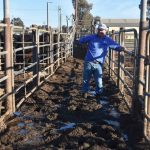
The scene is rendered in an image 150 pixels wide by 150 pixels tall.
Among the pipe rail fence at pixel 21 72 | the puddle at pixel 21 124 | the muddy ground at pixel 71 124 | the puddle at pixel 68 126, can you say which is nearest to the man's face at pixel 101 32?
the muddy ground at pixel 71 124

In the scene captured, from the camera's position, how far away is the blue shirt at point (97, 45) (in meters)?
8.80

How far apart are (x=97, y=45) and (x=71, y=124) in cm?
276

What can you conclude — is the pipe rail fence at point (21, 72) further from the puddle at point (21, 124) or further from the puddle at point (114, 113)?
the puddle at point (114, 113)

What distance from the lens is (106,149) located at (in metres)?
5.13

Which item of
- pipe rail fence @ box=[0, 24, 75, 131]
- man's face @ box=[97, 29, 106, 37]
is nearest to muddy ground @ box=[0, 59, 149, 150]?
pipe rail fence @ box=[0, 24, 75, 131]

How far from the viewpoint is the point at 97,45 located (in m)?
8.84

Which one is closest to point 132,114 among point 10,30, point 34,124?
point 34,124

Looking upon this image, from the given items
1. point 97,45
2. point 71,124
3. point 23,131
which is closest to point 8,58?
point 23,131

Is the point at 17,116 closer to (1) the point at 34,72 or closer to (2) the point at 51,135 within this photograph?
(2) the point at 51,135

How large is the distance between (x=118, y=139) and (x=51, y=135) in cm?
94

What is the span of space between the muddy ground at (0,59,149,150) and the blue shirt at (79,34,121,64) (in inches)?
36.2

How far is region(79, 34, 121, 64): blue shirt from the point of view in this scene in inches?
347

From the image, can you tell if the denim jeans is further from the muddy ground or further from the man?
the muddy ground

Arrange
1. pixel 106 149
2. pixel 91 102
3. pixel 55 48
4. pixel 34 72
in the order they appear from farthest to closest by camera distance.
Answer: pixel 55 48 → pixel 34 72 → pixel 91 102 → pixel 106 149
